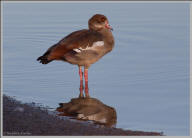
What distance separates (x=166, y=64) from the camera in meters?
13.0

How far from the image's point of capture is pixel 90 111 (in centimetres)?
1028

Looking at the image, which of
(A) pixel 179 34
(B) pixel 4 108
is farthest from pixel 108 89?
(A) pixel 179 34

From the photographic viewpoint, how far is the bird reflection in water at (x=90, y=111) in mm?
9867

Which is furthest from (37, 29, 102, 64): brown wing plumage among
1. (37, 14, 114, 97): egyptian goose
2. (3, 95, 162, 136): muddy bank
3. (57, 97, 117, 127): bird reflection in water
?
(3, 95, 162, 136): muddy bank

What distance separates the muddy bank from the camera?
884 cm

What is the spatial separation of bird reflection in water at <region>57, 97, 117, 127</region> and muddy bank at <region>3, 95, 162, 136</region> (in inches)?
12.9

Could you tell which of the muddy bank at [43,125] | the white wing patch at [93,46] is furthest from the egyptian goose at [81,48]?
the muddy bank at [43,125]

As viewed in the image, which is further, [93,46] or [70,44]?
[93,46]

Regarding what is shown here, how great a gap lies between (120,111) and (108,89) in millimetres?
1202

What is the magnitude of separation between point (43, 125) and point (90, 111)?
4.58ft

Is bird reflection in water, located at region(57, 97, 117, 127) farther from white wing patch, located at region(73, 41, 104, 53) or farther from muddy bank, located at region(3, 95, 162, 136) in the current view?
white wing patch, located at region(73, 41, 104, 53)

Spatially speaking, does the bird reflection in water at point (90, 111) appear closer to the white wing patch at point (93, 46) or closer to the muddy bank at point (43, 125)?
the muddy bank at point (43, 125)

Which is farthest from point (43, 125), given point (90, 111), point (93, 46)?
point (93, 46)

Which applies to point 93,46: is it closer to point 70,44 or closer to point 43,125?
point 70,44
